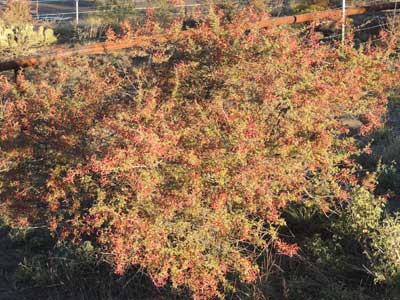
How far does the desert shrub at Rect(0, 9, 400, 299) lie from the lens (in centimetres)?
A: 343

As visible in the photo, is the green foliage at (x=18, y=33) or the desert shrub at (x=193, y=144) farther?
the green foliage at (x=18, y=33)

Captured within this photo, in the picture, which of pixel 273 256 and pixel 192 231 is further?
pixel 273 256

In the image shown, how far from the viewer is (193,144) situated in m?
3.47

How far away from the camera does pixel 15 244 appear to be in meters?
5.21

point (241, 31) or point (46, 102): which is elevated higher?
point (241, 31)

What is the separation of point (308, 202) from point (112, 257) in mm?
1525

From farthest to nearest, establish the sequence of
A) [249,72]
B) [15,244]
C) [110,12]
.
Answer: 1. [110,12]
2. [15,244]
3. [249,72]

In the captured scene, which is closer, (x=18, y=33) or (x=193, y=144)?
(x=193, y=144)

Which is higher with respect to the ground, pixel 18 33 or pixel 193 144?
pixel 18 33

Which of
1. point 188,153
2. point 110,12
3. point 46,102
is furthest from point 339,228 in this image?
point 110,12

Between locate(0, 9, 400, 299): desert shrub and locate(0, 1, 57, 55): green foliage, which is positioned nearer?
locate(0, 9, 400, 299): desert shrub

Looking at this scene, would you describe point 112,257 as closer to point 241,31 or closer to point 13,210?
point 13,210

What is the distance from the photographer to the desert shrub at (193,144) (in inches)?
135

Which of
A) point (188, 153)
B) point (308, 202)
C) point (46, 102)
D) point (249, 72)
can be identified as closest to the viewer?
point (188, 153)
